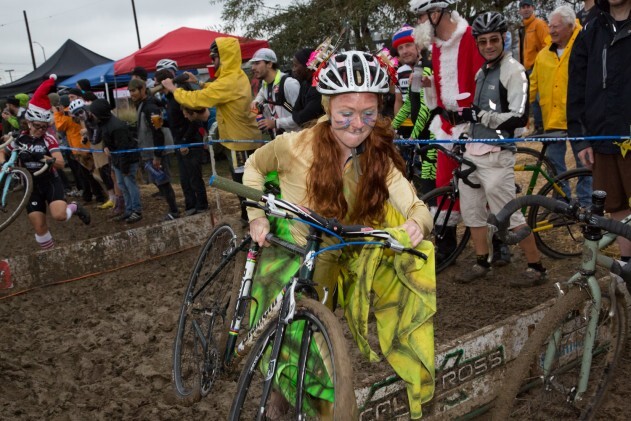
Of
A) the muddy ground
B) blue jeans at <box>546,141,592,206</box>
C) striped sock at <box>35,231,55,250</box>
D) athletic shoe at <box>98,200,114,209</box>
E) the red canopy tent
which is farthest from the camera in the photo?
the red canopy tent

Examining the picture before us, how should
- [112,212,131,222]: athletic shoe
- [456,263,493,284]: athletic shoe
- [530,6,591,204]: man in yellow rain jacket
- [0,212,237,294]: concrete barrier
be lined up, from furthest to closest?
[112,212,131,222]: athletic shoe, [530,6,591,204]: man in yellow rain jacket, [0,212,237,294]: concrete barrier, [456,263,493,284]: athletic shoe

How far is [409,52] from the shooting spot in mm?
6801

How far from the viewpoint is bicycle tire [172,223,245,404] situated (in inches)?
140

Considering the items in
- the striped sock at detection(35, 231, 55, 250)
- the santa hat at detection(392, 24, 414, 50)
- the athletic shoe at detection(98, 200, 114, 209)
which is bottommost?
the athletic shoe at detection(98, 200, 114, 209)

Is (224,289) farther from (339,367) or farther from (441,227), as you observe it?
(441,227)

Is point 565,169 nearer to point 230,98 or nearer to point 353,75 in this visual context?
point 230,98

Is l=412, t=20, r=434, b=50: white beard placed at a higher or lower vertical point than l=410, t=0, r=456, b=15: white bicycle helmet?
lower

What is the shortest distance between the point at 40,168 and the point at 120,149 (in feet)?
6.59

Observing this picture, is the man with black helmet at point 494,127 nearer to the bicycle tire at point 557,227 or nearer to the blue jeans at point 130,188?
the bicycle tire at point 557,227

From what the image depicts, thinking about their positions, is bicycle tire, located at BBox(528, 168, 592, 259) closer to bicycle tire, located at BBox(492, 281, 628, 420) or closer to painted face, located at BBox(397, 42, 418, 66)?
bicycle tire, located at BBox(492, 281, 628, 420)

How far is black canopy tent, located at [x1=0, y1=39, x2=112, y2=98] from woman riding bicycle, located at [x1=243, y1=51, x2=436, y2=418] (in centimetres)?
2085

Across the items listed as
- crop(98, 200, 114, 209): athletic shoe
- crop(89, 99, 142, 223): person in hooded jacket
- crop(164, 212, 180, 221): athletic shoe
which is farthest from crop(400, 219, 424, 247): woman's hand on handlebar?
crop(98, 200, 114, 209): athletic shoe

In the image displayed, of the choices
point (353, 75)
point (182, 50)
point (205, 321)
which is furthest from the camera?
point (182, 50)

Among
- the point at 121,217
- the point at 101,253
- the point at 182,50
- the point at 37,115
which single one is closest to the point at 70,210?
the point at 37,115
